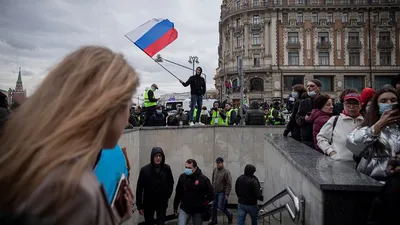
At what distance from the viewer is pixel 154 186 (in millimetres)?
7809

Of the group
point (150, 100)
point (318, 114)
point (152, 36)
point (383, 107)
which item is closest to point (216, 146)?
point (150, 100)

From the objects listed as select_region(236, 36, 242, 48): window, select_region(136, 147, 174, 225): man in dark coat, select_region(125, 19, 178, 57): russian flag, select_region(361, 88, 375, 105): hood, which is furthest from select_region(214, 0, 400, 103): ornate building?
select_region(361, 88, 375, 105): hood

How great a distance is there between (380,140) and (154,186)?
5.86 m

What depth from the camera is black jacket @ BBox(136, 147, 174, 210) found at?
7.76m

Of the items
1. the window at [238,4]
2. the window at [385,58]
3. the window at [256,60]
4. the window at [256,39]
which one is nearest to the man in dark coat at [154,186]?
the window at [256,60]

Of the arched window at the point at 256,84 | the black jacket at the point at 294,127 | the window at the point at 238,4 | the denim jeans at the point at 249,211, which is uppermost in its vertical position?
the window at the point at 238,4

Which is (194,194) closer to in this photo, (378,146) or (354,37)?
(378,146)

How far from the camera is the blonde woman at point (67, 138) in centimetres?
102

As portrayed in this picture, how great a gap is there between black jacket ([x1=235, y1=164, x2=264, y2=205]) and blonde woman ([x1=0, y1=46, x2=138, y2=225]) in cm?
705

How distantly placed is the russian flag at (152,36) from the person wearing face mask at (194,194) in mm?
5530

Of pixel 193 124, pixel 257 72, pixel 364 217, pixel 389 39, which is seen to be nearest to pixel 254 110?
pixel 193 124

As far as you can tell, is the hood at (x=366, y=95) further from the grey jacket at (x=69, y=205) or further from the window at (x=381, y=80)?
the window at (x=381, y=80)

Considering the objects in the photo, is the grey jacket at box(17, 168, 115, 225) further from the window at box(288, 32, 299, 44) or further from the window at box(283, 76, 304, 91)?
the window at box(288, 32, 299, 44)

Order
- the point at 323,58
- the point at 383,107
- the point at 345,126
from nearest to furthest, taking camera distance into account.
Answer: the point at 383,107 < the point at 345,126 < the point at 323,58
